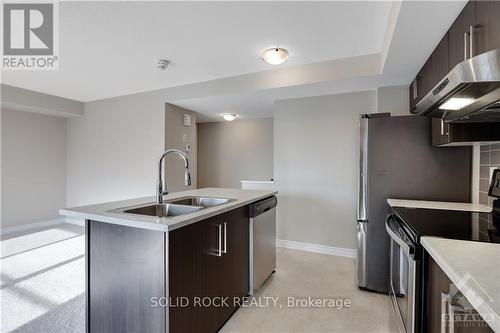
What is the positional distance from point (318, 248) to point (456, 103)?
247 cm

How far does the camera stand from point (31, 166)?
4.29 meters

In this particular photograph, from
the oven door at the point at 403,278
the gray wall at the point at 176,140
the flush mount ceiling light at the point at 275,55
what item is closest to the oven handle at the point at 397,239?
the oven door at the point at 403,278

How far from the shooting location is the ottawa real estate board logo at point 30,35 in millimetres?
1833

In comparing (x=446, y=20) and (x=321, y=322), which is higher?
(x=446, y=20)

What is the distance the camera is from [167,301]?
3.97ft

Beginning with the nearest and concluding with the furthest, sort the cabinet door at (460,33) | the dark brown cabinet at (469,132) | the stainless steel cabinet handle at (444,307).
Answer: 1. the stainless steel cabinet handle at (444,307)
2. the cabinet door at (460,33)
3. the dark brown cabinet at (469,132)

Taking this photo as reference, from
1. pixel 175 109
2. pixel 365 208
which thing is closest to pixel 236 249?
pixel 365 208

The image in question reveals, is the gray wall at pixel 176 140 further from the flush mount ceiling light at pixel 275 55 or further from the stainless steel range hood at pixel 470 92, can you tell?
the stainless steel range hood at pixel 470 92

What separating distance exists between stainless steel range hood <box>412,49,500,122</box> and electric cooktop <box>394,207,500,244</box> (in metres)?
0.61

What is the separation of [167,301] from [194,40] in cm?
213

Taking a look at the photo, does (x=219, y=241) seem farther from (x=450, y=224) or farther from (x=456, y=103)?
(x=456, y=103)

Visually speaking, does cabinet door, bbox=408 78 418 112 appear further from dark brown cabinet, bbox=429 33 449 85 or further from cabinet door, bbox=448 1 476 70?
cabinet door, bbox=448 1 476 70

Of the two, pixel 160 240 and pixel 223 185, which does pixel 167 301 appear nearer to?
pixel 160 240

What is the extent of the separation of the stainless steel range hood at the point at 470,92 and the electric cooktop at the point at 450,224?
614 mm
